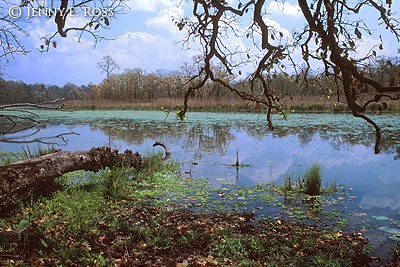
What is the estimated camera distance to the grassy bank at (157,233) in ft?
10.2

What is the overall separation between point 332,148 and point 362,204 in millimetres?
5918

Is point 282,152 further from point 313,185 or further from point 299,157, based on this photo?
point 313,185

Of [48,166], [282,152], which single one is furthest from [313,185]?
[282,152]

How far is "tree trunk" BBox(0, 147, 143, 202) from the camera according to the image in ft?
13.4

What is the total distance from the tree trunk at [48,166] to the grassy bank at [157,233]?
0.25 m

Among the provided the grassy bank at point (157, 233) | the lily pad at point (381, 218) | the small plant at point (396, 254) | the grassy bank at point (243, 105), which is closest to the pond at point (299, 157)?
the lily pad at point (381, 218)

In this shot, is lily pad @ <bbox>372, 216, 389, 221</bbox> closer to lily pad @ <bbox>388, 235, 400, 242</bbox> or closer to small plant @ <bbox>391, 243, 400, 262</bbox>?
lily pad @ <bbox>388, 235, 400, 242</bbox>

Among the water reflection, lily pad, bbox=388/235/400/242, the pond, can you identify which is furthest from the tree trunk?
lily pad, bbox=388/235/400/242

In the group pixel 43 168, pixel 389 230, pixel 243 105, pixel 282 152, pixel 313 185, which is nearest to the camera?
pixel 389 230

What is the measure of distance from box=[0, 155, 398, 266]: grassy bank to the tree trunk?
253mm

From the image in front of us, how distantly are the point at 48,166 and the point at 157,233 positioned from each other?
208cm

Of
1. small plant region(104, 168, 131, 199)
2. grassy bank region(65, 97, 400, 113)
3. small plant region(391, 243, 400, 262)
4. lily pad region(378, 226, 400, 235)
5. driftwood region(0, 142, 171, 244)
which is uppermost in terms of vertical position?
grassy bank region(65, 97, 400, 113)

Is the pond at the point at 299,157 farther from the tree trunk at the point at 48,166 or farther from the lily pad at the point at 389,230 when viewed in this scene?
the tree trunk at the point at 48,166

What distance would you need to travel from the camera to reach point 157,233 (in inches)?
147
